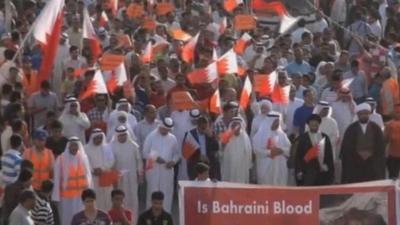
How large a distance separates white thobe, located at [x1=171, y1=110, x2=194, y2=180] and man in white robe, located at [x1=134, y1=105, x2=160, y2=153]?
270 mm

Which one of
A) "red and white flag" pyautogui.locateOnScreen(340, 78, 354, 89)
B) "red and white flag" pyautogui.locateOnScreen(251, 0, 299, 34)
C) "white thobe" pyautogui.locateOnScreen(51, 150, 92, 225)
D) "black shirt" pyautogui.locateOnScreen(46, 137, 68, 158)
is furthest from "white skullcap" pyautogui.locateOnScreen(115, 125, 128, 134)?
"red and white flag" pyautogui.locateOnScreen(251, 0, 299, 34)

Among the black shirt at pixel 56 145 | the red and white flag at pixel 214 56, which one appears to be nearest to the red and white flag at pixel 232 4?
the red and white flag at pixel 214 56

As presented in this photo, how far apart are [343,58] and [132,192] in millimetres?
4560

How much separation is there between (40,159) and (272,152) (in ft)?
9.78

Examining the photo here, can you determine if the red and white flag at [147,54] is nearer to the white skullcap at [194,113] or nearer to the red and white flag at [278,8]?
the red and white flag at [278,8]

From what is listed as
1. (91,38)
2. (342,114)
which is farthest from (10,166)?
(91,38)

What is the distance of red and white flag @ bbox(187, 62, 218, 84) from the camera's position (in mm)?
18922

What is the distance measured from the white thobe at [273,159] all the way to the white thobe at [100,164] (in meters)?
1.91

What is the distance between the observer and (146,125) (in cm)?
1795

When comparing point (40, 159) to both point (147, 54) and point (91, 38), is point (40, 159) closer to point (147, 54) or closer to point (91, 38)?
point (91, 38)

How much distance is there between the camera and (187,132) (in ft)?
58.1

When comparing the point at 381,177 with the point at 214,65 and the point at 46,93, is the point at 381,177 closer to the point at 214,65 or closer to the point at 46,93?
the point at 214,65

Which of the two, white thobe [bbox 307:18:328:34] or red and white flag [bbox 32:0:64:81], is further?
white thobe [bbox 307:18:328:34]

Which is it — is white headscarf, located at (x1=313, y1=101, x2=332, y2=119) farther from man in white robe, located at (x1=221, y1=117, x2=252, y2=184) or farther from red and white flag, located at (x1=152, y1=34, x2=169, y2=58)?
red and white flag, located at (x1=152, y1=34, x2=169, y2=58)
